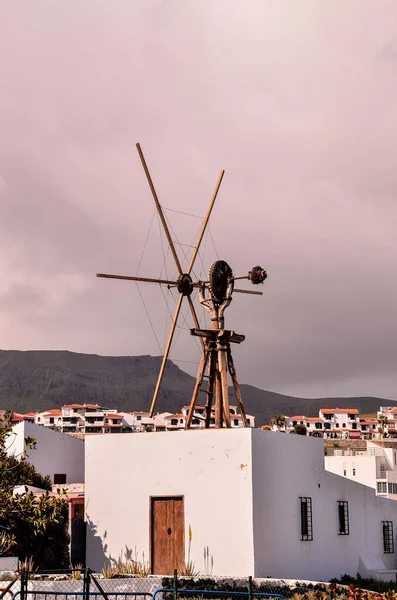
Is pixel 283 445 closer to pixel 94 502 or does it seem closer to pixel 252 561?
pixel 252 561

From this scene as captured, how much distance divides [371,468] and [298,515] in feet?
86.1

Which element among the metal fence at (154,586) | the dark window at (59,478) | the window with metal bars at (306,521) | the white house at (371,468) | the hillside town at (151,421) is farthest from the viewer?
the hillside town at (151,421)

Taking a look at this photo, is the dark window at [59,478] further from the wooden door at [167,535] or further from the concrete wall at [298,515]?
the concrete wall at [298,515]

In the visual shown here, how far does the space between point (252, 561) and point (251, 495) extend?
1760 millimetres

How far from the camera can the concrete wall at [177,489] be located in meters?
24.9

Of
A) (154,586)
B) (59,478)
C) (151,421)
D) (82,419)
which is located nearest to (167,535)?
(154,586)

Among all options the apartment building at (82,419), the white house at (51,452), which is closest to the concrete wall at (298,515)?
the white house at (51,452)

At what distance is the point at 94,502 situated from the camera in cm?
2716

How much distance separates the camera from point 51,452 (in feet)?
102

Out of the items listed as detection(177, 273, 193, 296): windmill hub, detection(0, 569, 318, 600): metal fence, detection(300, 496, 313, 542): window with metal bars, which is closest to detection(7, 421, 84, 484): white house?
detection(0, 569, 318, 600): metal fence

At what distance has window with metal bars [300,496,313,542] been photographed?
27100mm

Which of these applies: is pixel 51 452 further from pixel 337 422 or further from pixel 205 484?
pixel 337 422

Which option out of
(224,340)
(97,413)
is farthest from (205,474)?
(97,413)

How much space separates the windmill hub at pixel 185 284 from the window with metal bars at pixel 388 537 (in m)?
11.4
